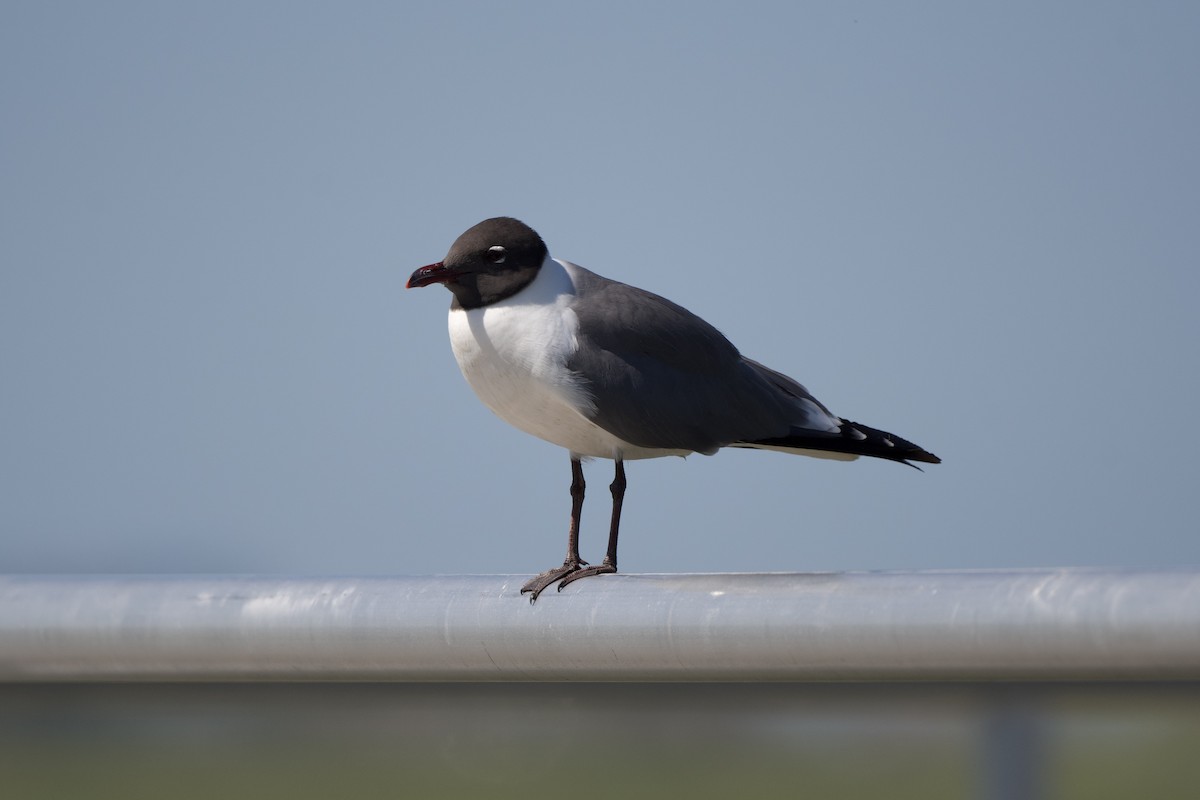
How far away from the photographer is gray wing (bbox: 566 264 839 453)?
2.46 metres

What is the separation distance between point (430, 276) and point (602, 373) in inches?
14.8

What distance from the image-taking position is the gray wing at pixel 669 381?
2.46 meters

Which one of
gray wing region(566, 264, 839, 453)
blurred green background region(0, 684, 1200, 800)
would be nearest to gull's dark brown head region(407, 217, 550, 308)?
gray wing region(566, 264, 839, 453)

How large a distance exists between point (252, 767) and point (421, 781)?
0.16m

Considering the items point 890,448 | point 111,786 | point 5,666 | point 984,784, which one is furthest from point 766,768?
point 890,448

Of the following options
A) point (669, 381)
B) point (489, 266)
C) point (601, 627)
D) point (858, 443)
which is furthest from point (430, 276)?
point (601, 627)

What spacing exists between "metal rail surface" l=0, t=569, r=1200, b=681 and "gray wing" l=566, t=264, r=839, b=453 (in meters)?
1.09

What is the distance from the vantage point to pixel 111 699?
1348 mm

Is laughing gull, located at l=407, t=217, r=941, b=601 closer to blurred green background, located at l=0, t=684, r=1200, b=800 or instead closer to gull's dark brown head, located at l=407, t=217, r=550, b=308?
gull's dark brown head, located at l=407, t=217, r=550, b=308

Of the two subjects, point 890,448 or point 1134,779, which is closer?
point 1134,779

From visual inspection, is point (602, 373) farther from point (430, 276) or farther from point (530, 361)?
point (430, 276)

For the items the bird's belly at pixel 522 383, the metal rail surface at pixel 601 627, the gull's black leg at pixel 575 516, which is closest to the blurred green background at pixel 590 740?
the metal rail surface at pixel 601 627

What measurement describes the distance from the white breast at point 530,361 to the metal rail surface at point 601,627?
1008mm

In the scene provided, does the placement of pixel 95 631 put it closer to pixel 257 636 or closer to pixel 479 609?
pixel 257 636
